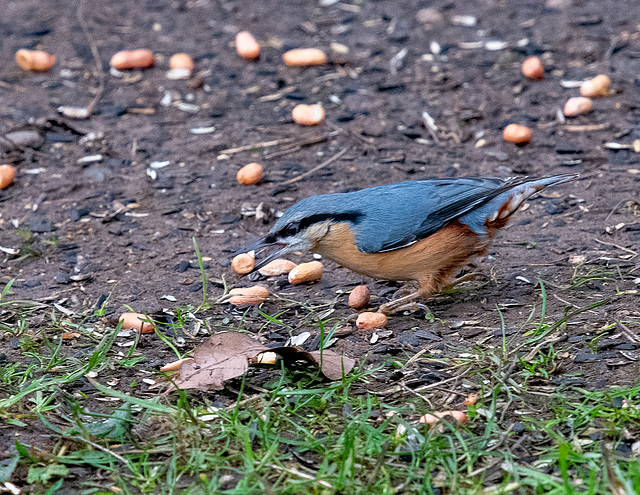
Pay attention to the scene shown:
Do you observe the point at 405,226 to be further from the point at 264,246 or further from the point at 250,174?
the point at 250,174

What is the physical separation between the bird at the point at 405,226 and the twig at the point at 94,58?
10.0 ft

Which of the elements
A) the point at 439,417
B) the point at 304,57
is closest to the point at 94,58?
the point at 304,57

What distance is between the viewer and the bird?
12.9ft

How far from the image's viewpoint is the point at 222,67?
674cm

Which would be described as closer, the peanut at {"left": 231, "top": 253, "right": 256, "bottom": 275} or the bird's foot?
the bird's foot

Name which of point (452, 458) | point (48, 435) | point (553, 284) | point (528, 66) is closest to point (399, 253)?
point (553, 284)

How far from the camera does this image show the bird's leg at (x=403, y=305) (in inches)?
158

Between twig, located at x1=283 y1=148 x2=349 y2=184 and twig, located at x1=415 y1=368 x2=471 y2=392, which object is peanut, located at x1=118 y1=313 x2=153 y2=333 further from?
twig, located at x1=283 y1=148 x2=349 y2=184

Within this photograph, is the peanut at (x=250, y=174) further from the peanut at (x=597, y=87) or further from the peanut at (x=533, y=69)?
the peanut at (x=597, y=87)

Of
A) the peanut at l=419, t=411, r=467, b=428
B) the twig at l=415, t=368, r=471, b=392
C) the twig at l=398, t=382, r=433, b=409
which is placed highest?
the peanut at l=419, t=411, r=467, b=428

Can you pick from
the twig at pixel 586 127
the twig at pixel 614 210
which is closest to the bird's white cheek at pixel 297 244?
the twig at pixel 614 210

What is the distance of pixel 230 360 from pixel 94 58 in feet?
15.7

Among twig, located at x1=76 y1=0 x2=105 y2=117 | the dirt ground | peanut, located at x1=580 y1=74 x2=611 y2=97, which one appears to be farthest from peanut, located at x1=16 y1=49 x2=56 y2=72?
peanut, located at x1=580 y1=74 x2=611 y2=97

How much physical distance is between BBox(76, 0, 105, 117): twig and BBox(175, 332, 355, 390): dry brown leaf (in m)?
3.61
